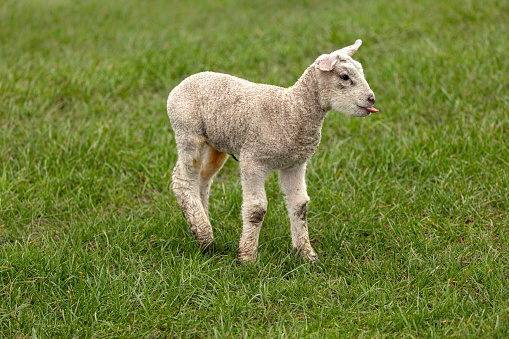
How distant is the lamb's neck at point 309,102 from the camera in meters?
3.70

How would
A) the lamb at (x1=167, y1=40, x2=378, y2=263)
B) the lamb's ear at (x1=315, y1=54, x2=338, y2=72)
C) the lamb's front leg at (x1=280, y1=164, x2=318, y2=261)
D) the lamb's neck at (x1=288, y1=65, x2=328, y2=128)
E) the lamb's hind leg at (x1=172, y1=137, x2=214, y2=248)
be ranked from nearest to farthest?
the lamb's ear at (x1=315, y1=54, x2=338, y2=72) < the lamb at (x1=167, y1=40, x2=378, y2=263) < the lamb's neck at (x1=288, y1=65, x2=328, y2=128) < the lamb's front leg at (x1=280, y1=164, x2=318, y2=261) < the lamb's hind leg at (x1=172, y1=137, x2=214, y2=248)

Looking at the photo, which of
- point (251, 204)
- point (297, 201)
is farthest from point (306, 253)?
point (251, 204)

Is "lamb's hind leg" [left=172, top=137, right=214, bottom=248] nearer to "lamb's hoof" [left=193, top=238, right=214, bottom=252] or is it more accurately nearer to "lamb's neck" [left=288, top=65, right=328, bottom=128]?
"lamb's hoof" [left=193, top=238, right=214, bottom=252]

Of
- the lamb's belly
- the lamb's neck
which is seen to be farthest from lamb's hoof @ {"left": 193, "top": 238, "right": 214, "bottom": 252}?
the lamb's neck

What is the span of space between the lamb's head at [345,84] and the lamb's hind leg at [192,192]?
3.55 ft

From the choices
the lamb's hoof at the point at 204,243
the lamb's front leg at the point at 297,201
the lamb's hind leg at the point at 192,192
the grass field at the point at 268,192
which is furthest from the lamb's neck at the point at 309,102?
the lamb's hoof at the point at 204,243

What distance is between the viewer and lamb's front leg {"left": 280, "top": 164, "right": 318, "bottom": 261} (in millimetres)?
3988

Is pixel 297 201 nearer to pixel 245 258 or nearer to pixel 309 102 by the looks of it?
pixel 245 258

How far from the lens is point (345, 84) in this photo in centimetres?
354

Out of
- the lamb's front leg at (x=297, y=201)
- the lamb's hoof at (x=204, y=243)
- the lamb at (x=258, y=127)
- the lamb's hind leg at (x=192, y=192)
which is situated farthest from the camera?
the lamb's hoof at (x=204, y=243)

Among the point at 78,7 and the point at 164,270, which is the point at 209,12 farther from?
the point at 164,270

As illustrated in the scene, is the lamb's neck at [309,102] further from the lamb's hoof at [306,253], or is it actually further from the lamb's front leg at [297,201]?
the lamb's hoof at [306,253]

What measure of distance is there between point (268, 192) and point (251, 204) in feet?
4.31

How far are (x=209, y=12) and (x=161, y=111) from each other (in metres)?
4.61
